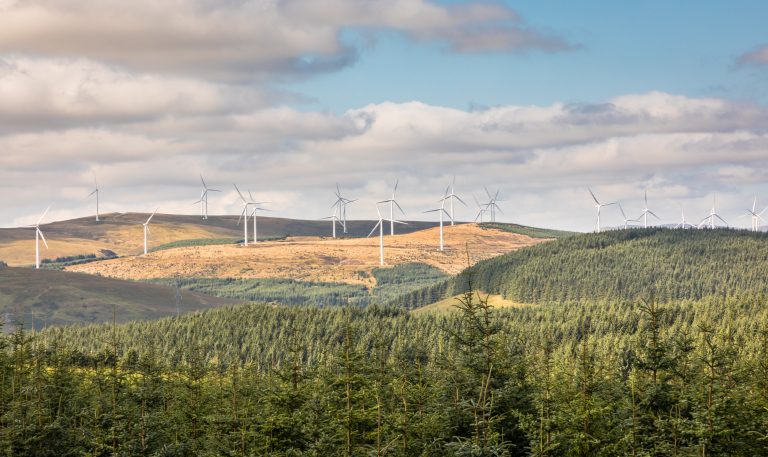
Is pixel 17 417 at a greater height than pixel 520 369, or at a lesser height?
lesser

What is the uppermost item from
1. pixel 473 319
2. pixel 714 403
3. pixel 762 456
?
pixel 473 319

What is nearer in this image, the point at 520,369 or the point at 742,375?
the point at 520,369

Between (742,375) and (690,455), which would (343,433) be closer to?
(690,455)

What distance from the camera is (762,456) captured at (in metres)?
59.5

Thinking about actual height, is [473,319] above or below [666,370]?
above

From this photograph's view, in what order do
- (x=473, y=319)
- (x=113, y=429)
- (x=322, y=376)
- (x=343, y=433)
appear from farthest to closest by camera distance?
(x=322, y=376)
(x=113, y=429)
(x=343, y=433)
(x=473, y=319)

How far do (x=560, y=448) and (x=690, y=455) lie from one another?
8215 mm

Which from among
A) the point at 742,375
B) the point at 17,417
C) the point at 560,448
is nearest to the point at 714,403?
the point at 560,448

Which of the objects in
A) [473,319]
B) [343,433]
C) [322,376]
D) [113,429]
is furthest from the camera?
[322,376]

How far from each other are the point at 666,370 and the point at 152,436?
35652mm

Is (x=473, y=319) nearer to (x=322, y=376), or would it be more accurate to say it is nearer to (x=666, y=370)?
(x=666, y=370)

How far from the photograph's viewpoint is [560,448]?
190 feet

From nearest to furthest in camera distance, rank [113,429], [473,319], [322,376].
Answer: [473,319], [113,429], [322,376]

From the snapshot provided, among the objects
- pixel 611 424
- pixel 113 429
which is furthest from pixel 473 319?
pixel 113 429
